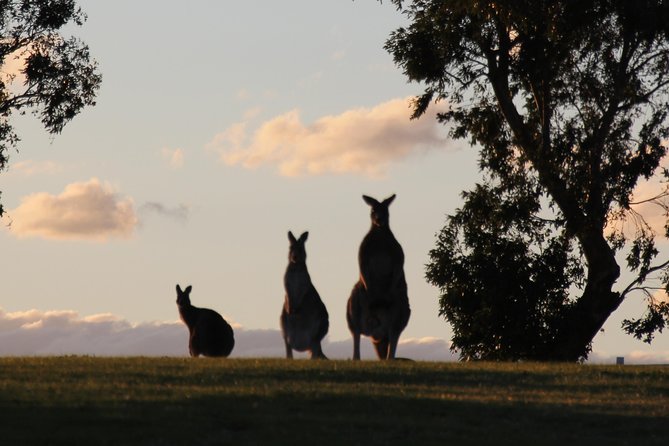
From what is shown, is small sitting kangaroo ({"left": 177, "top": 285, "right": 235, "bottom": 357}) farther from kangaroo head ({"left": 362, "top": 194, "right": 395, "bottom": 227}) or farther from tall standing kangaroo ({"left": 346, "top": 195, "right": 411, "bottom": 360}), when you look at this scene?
kangaroo head ({"left": 362, "top": 194, "right": 395, "bottom": 227})

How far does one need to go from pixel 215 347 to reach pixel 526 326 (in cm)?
1576

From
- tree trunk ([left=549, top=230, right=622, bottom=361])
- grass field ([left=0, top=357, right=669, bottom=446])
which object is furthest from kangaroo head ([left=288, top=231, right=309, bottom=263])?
tree trunk ([left=549, top=230, right=622, bottom=361])

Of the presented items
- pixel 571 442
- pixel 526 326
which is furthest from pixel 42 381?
pixel 526 326

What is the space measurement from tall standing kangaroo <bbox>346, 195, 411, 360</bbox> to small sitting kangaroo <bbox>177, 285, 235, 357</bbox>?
11.0ft

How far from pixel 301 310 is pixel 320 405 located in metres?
9.31

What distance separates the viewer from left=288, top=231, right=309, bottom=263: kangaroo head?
100ft

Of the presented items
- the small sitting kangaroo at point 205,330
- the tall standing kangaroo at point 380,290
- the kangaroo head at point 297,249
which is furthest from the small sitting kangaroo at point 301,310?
the small sitting kangaroo at point 205,330

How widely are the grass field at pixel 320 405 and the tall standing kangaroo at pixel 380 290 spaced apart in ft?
12.6

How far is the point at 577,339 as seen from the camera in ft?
149

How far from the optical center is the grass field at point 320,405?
19.2 metres

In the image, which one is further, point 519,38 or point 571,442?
point 519,38

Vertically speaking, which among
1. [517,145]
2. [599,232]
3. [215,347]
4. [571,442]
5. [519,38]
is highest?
[519,38]

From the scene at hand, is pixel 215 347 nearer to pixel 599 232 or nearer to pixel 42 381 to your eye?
pixel 42 381

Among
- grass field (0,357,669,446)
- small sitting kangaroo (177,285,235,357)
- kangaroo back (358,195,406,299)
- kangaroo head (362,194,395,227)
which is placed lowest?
grass field (0,357,669,446)
